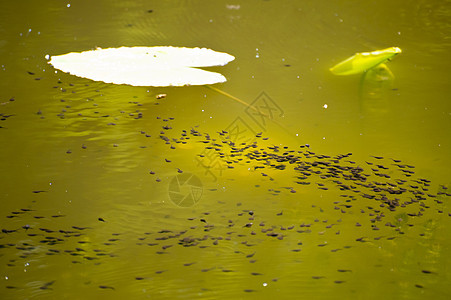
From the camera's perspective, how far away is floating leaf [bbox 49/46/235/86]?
3.18m

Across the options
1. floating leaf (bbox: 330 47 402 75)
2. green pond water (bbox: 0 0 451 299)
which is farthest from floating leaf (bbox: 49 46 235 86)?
floating leaf (bbox: 330 47 402 75)

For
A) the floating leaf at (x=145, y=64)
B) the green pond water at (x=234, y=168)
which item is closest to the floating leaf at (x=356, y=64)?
the green pond water at (x=234, y=168)

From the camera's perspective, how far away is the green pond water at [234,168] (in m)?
1.95

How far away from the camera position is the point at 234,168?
2588 millimetres

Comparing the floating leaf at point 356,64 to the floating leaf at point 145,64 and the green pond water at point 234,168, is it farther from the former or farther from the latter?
the floating leaf at point 145,64

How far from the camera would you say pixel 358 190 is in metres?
2.43

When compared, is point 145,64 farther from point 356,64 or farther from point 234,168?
point 356,64

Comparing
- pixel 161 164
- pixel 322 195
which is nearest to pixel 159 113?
pixel 161 164

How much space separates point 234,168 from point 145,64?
1.08 metres

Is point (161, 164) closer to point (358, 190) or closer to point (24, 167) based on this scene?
point (24, 167)

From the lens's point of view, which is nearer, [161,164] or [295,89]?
[161,164]

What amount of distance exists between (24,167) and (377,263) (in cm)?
147

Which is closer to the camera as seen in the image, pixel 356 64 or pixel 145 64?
pixel 145 64

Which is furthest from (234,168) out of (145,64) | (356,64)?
(356,64)
